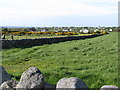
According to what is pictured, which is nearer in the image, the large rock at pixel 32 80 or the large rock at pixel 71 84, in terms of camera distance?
the large rock at pixel 71 84

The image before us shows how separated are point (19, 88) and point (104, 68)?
20.2 ft

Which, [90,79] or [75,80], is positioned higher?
[75,80]

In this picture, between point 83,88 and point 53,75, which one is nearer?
point 83,88

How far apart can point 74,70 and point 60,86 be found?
5308 millimetres

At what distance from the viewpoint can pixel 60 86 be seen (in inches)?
233

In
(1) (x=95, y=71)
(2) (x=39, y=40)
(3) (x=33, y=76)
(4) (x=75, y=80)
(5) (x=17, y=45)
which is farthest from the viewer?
(2) (x=39, y=40)

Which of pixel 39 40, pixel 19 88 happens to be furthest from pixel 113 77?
pixel 39 40

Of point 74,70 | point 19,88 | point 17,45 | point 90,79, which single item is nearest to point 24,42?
point 17,45

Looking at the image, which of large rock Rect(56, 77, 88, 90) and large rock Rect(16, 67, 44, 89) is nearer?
large rock Rect(56, 77, 88, 90)

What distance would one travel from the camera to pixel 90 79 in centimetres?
952

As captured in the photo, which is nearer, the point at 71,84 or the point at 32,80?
the point at 71,84

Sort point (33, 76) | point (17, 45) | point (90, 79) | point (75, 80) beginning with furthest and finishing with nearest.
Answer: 1. point (17, 45)
2. point (90, 79)
3. point (33, 76)
4. point (75, 80)

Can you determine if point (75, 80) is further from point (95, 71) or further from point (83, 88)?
point (95, 71)

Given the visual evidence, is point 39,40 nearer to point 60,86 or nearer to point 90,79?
point 90,79
